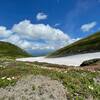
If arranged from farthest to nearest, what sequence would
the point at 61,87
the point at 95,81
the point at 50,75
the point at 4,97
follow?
the point at 95,81 < the point at 50,75 < the point at 61,87 < the point at 4,97

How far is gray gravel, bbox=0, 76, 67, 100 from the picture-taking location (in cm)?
1752

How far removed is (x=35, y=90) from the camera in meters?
18.2

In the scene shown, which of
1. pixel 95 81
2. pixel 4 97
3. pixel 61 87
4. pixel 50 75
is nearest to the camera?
pixel 4 97

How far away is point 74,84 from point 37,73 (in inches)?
146

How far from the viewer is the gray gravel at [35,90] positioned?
17516 millimetres

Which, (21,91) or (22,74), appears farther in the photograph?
(22,74)

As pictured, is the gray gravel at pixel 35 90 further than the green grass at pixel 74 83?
No

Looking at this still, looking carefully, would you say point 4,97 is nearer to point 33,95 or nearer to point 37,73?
point 33,95

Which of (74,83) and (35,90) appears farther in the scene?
(74,83)

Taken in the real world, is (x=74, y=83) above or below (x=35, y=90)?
above

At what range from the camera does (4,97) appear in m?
17.6

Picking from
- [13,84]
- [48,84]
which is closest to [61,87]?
[48,84]

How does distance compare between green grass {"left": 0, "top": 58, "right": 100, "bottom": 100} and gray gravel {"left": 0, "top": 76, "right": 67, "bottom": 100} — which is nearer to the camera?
gray gravel {"left": 0, "top": 76, "right": 67, "bottom": 100}

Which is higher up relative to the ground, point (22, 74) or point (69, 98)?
point (22, 74)
